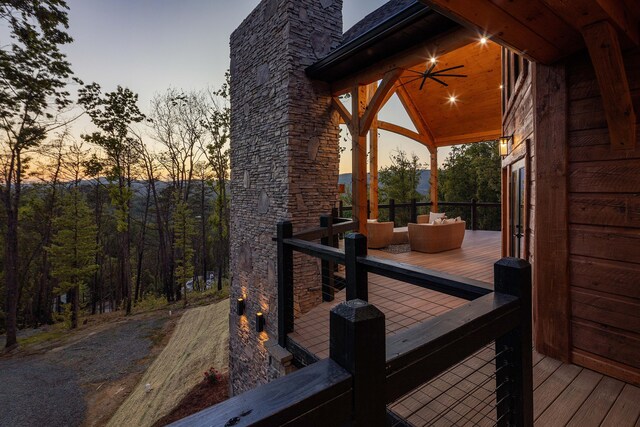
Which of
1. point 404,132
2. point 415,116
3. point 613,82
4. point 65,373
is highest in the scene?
point 415,116

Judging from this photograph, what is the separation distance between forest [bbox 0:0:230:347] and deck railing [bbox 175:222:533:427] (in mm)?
14569

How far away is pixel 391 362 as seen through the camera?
73 cm

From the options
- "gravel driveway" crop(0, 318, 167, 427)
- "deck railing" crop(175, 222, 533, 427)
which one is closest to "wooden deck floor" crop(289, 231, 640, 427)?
"deck railing" crop(175, 222, 533, 427)

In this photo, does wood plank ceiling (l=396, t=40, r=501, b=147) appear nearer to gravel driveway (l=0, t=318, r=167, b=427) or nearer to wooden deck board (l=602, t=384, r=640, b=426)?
wooden deck board (l=602, t=384, r=640, b=426)

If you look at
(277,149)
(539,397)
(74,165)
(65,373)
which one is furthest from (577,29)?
(74,165)

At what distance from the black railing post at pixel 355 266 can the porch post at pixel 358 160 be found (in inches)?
130

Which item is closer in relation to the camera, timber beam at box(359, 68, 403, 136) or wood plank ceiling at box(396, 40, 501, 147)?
timber beam at box(359, 68, 403, 136)

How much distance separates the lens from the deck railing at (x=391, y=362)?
22.4 inches

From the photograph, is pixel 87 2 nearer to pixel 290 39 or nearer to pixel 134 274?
pixel 290 39

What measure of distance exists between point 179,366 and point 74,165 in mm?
11838

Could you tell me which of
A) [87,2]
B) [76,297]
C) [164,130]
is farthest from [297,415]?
[76,297]

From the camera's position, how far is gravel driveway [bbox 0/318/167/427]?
847cm

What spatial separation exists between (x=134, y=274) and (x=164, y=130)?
1487 centimetres

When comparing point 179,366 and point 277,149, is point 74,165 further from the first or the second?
point 277,149
